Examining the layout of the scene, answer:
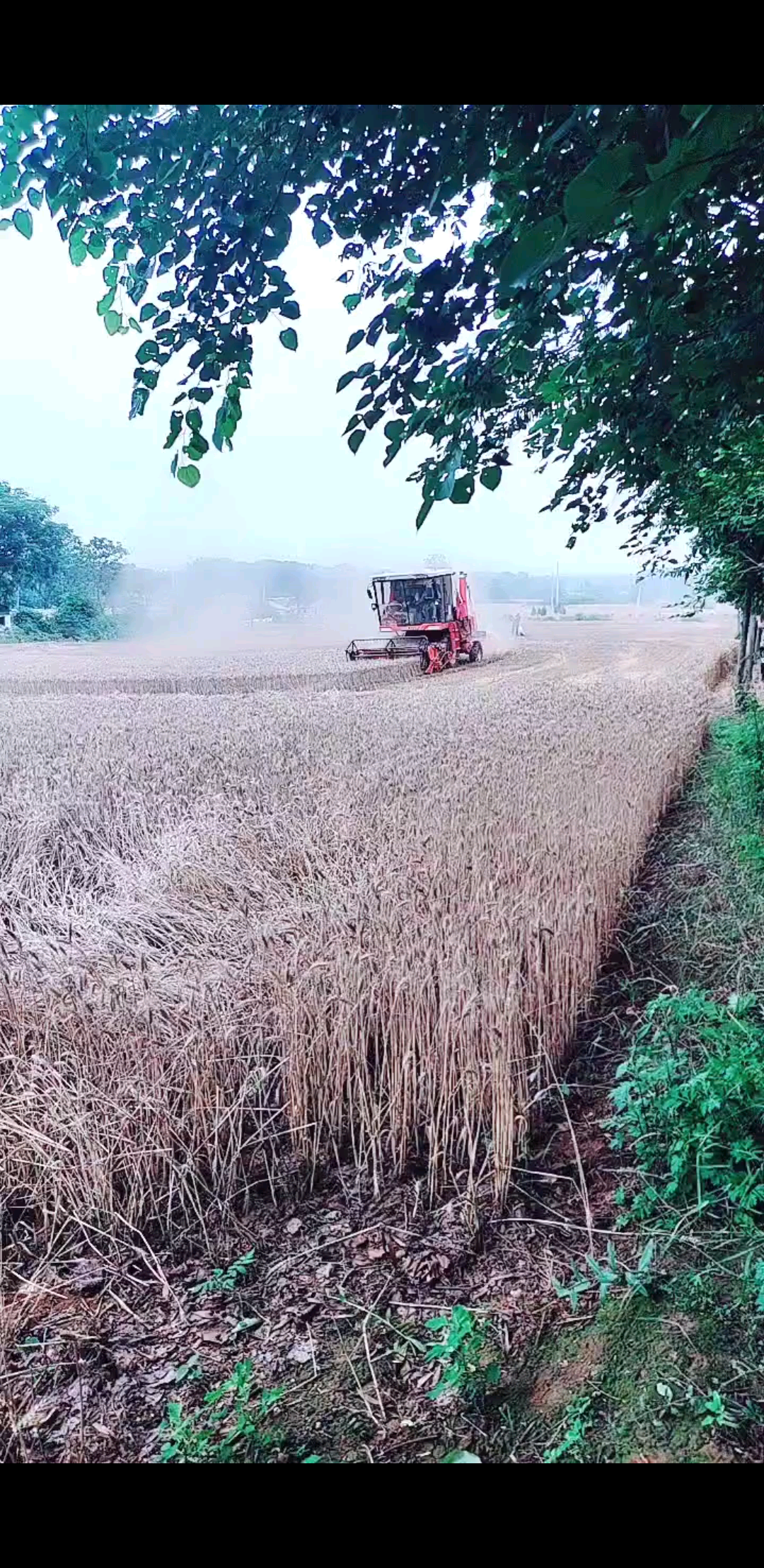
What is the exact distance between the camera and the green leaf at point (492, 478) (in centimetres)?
169

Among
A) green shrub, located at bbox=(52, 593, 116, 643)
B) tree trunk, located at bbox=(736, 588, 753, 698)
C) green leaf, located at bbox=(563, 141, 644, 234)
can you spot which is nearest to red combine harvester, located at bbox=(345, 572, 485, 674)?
green shrub, located at bbox=(52, 593, 116, 643)

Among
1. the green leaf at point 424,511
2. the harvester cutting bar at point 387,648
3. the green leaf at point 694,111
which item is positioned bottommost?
the harvester cutting bar at point 387,648

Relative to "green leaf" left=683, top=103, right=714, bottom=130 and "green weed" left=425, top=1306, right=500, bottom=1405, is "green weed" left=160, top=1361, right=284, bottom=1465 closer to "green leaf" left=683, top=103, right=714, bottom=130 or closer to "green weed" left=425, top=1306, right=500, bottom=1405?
"green weed" left=425, top=1306, right=500, bottom=1405

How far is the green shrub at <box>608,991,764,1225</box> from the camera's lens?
1084mm

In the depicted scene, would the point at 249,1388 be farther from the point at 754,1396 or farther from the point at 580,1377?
the point at 754,1396

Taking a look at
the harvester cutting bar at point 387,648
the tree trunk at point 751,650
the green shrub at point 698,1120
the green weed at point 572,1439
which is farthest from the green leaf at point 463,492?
the tree trunk at point 751,650

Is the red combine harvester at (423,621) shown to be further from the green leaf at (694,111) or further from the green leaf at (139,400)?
the green leaf at (694,111)

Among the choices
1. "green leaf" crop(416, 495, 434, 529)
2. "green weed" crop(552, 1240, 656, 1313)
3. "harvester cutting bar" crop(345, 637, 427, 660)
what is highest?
"green leaf" crop(416, 495, 434, 529)

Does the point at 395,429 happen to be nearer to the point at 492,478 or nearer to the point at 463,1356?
the point at 492,478

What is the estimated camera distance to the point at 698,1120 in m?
1.17

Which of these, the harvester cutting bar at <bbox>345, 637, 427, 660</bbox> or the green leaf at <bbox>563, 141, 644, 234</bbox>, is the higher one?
the green leaf at <bbox>563, 141, 644, 234</bbox>

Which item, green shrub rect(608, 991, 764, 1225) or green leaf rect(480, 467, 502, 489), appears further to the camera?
green leaf rect(480, 467, 502, 489)

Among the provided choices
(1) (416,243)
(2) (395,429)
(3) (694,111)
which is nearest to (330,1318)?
(2) (395,429)
